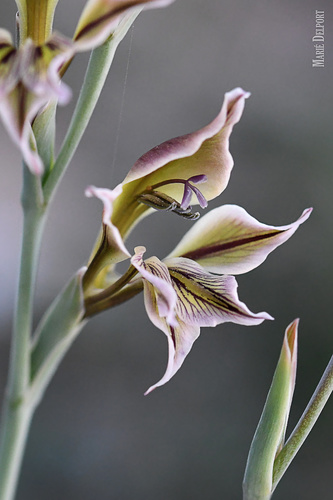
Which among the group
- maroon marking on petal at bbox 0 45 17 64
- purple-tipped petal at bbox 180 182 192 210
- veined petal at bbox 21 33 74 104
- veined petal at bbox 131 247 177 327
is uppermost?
maroon marking on petal at bbox 0 45 17 64

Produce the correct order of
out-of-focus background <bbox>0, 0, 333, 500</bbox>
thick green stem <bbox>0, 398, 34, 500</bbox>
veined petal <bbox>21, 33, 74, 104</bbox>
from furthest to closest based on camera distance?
out-of-focus background <bbox>0, 0, 333, 500</bbox>, thick green stem <bbox>0, 398, 34, 500</bbox>, veined petal <bbox>21, 33, 74, 104</bbox>

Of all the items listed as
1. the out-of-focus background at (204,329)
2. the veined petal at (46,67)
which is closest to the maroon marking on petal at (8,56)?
the veined petal at (46,67)

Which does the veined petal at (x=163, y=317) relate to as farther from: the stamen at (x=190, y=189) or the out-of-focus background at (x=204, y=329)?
the out-of-focus background at (x=204, y=329)

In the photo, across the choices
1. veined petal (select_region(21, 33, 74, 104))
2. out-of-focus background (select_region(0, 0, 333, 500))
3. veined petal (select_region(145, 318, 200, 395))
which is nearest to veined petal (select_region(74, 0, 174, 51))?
veined petal (select_region(21, 33, 74, 104))

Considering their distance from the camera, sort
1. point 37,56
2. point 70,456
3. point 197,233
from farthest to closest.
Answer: point 70,456
point 197,233
point 37,56

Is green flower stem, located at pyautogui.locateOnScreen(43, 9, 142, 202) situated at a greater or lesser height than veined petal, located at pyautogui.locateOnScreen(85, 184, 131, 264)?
greater

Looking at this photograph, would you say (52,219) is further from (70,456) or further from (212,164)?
(212,164)

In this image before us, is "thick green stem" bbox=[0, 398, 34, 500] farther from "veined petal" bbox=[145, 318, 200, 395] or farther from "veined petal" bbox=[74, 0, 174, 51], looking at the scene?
"veined petal" bbox=[74, 0, 174, 51]

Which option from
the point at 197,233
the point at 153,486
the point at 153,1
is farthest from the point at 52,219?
the point at 153,1
